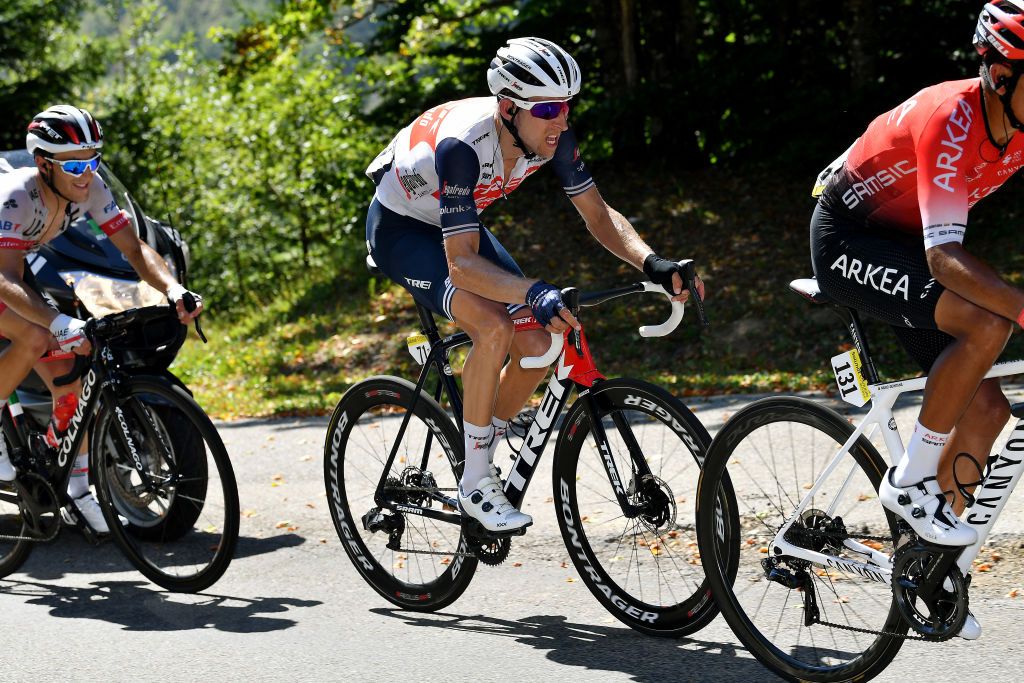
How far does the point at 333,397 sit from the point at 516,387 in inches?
239

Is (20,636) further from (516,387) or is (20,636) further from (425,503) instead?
(516,387)

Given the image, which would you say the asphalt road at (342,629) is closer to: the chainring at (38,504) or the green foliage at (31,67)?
the chainring at (38,504)

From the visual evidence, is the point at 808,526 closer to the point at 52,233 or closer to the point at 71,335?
the point at 71,335

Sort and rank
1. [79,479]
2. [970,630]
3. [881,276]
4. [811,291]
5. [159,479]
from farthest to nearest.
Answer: [79,479] < [159,479] < [811,291] < [881,276] < [970,630]

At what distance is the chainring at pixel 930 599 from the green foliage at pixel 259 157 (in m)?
12.2

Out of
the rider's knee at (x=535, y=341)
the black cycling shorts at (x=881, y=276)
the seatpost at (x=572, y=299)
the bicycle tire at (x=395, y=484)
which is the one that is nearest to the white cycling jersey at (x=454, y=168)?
the rider's knee at (x=535, y=341)

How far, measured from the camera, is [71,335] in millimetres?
5082

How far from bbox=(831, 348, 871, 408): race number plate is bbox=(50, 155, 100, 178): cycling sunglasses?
3.46m

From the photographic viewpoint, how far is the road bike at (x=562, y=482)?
171 inches

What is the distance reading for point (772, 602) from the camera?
436cm

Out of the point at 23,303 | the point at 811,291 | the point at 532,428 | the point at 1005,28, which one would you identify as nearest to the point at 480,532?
the point at 532,428

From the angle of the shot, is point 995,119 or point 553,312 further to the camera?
point 553,312

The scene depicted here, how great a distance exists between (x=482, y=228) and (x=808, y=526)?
1799mm

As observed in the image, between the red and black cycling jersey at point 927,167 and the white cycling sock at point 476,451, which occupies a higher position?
the red and black cycling jersey at point 927,167
